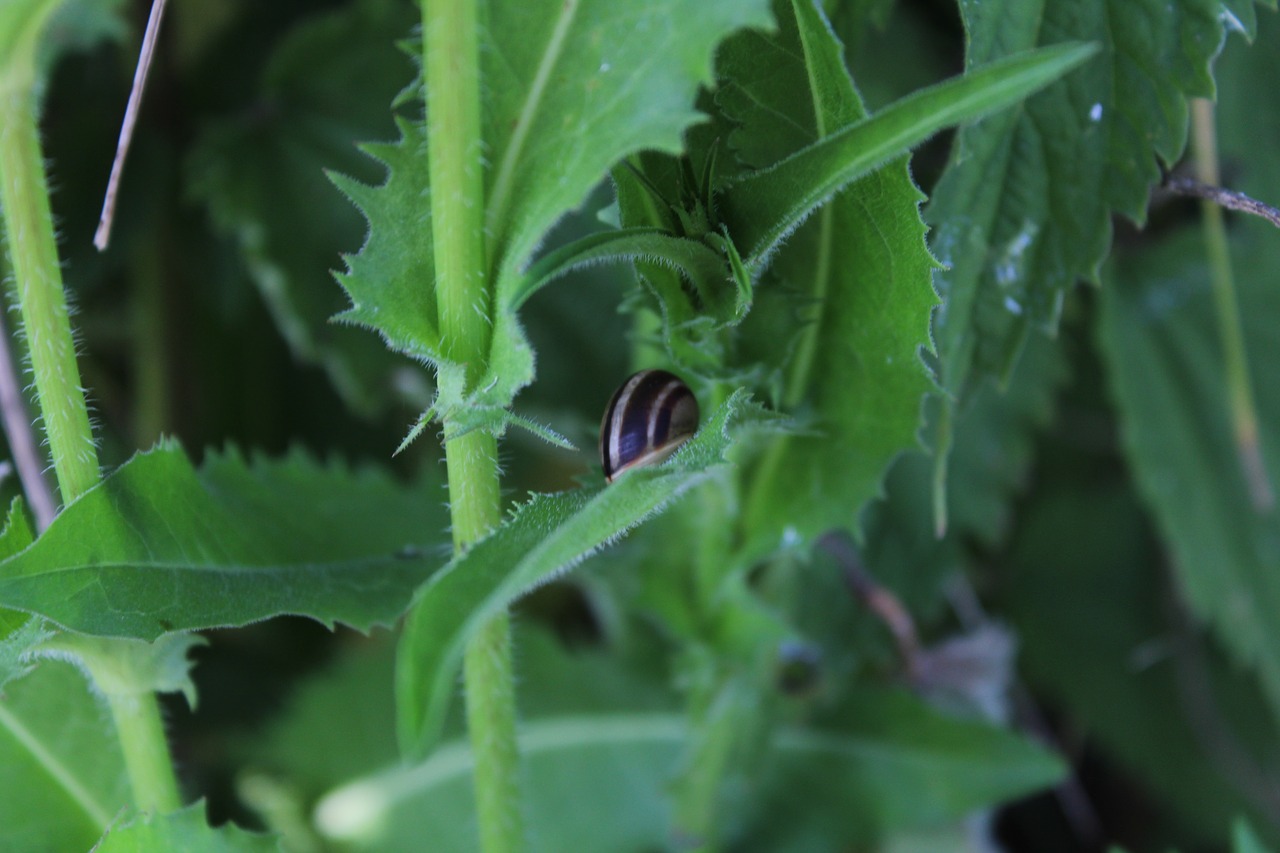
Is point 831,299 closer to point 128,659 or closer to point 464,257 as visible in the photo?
point 464,257

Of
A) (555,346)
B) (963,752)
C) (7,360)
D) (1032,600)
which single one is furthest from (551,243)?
(1032,600)

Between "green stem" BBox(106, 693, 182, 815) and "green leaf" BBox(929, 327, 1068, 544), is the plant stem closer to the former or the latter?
"green stem" BBox(106, 693, 182, 815)

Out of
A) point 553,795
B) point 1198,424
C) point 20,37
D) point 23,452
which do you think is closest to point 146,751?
→ point 23,452

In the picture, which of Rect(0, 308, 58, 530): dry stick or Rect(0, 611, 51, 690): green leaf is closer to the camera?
Rect(0, 611, 51, 690): green leaf

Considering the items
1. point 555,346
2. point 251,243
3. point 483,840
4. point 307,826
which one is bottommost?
point 307,826

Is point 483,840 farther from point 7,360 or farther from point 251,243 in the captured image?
point 251,243

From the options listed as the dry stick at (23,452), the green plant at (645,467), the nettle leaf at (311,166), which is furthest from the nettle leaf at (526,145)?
the nettle leaf at (311,166)

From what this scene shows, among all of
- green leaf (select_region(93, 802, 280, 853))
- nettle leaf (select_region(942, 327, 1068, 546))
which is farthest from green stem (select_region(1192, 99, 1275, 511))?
green leaf (select_region(93, 802, 280, 853))
